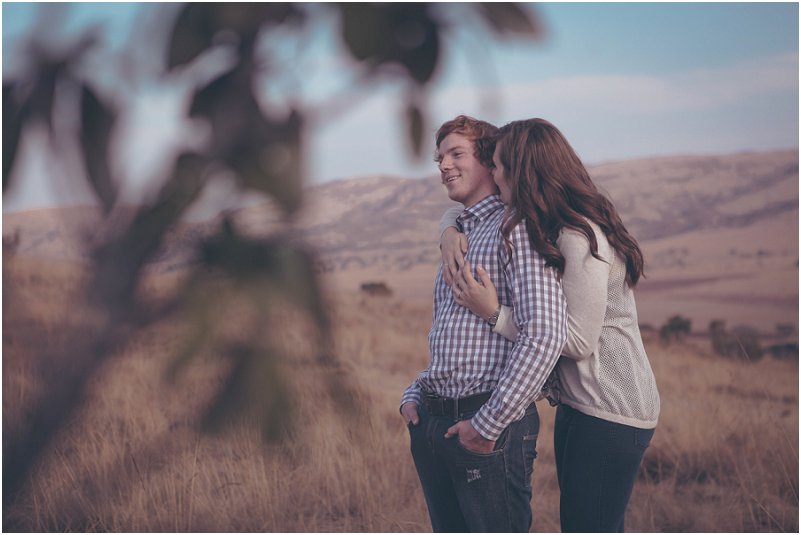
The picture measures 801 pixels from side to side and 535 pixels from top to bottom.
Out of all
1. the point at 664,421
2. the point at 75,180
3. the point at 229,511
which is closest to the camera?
the point at 75,180

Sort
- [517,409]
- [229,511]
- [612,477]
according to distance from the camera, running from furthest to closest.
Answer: [229,511] → [612,477] → [517,409]

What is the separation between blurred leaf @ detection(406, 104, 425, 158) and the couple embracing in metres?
1.20

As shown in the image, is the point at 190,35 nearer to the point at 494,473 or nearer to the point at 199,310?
the point at 199,310

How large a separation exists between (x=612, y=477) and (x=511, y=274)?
48 cm

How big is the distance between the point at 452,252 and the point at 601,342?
387mm

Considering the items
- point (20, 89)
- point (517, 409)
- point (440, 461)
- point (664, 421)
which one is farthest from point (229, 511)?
point (20, 89)

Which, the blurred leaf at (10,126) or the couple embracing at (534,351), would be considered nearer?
the blurred leaf at (10,126)

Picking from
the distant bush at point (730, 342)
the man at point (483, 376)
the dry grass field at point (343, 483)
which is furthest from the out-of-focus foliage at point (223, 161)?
the distant bush at point (730, 342)

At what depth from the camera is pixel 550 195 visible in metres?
1.78

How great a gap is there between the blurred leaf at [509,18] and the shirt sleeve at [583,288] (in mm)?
1259

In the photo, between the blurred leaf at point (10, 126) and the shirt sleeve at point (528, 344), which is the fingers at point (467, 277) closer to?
the shirt sleeve at point (528, 344)

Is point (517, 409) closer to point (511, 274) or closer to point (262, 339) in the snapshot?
point (511, 274)

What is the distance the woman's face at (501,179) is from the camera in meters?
1.82

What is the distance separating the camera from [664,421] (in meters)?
5.48
